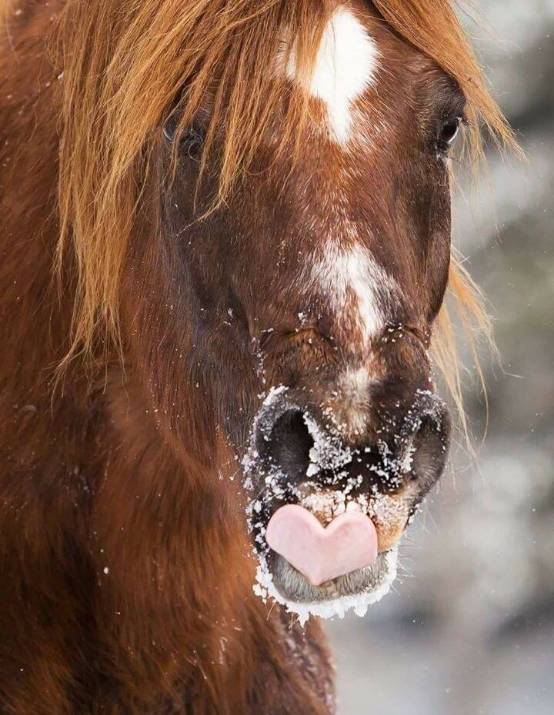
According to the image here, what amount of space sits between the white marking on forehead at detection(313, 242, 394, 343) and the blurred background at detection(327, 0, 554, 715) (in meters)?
5.59

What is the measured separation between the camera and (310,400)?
206 cm

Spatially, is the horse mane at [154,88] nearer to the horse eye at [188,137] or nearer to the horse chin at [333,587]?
the horse eye at [188,137]

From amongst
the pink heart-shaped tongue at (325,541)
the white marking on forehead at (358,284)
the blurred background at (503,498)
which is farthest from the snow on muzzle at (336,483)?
the blurred background at (503,498)

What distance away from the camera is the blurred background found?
7684mm

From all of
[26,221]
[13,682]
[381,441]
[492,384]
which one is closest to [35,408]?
[26,221]

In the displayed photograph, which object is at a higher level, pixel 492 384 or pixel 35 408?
pixel 492 384

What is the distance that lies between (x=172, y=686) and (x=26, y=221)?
107cm

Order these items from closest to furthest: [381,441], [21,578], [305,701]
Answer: [381,441] < [21,578] < [305,701]

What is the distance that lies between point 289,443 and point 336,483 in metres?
0.12

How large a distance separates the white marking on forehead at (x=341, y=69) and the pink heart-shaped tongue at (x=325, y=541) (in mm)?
667

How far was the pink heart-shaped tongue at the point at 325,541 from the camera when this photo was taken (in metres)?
2.03

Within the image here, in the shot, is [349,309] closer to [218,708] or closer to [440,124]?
[440,124]

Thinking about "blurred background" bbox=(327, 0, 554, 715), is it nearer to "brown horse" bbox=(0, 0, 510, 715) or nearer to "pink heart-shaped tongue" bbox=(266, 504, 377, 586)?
"brown horse" bbox=(0, 0, 510, 715)

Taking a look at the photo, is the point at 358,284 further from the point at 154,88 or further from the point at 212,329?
the point at 154,88
